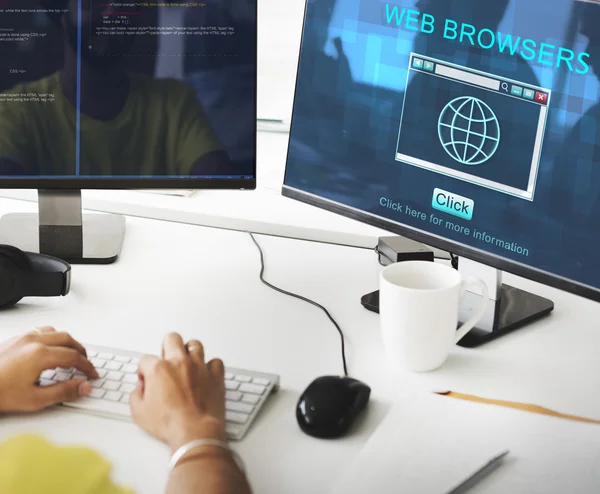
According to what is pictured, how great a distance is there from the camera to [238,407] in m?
0.89

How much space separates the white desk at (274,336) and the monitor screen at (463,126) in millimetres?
127

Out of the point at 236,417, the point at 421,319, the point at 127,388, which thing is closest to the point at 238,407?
the point at 236,417

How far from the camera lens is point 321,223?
1496 millimetres

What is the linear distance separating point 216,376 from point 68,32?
640mm

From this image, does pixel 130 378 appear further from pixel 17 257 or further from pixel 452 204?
pixel 452 204

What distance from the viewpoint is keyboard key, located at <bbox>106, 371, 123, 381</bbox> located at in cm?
94

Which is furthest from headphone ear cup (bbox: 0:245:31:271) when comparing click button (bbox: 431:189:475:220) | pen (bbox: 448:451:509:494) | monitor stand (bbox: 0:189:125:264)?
pen (bbox: 448:451:509:494)

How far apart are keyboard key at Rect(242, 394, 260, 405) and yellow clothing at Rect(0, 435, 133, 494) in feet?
0.56

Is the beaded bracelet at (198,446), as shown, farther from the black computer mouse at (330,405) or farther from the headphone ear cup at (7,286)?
the headphone ear cup at (7,286)

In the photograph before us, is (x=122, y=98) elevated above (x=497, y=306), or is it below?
above

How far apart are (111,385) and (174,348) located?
0.08 m

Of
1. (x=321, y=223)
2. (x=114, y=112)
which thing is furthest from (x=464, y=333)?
(x=114, y=112)

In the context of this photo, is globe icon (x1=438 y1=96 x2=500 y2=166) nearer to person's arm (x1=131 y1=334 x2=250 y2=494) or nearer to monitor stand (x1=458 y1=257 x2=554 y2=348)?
monitor stand (x1=458 y1=257 x2=554 y2=348)

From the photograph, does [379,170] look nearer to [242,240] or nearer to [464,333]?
[464,333]
